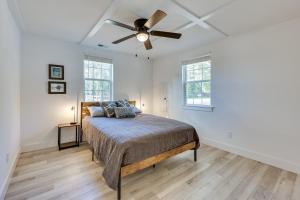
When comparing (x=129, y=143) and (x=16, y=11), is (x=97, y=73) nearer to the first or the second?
(x=16, y=11)

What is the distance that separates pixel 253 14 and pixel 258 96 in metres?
1.43

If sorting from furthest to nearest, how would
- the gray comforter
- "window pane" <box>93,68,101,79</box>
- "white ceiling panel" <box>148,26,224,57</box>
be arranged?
"window pane" <box>93,68,101,79</box> → "white ceiling panel" <box>148,26,224,57</box> → the gray comforter

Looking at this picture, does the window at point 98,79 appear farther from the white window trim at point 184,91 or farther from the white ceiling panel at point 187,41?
the white window trim at point 184,91

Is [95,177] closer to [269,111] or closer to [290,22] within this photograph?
[269,111]

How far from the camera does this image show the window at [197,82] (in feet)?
Answer: 12.2

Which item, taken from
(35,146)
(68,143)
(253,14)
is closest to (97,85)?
(68,143)

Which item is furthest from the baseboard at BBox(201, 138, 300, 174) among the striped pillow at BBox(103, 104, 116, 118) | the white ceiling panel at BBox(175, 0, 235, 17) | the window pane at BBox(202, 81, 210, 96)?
the white ceiling panel at BBox(175, 0, 235, 17)

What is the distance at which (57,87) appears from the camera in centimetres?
344

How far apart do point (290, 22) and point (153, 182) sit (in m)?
3.33

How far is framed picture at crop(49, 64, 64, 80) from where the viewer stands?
335 centimetres

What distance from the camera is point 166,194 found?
6.18 ft

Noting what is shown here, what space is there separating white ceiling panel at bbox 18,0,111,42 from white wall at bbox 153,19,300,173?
8.66 ft

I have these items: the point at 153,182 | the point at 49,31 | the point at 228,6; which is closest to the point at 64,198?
the point at 153,182

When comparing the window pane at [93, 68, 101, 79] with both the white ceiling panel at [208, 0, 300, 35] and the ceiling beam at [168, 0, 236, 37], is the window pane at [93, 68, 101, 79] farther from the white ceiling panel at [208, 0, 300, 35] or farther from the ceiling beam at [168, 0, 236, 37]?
the white ceiling panel at [208, 0, 300, 35]
